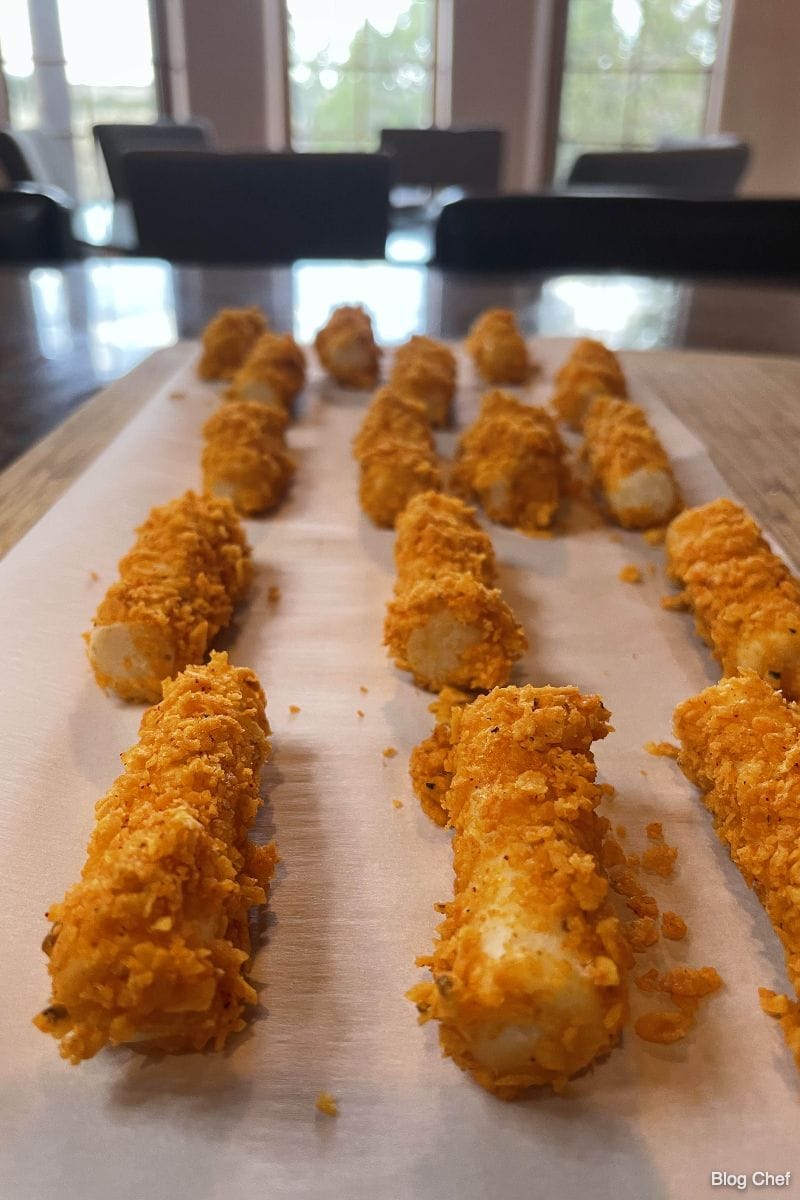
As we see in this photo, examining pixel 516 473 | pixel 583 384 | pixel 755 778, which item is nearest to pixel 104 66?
pixel 583 384

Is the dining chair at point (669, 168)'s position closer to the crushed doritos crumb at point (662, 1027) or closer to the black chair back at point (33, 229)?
the black chair back at point (33, 229)

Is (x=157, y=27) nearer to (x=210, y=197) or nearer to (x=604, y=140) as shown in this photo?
(x=604, y=140)

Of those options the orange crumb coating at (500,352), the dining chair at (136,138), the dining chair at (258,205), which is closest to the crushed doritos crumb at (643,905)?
the orange crumb coating at (500,352)

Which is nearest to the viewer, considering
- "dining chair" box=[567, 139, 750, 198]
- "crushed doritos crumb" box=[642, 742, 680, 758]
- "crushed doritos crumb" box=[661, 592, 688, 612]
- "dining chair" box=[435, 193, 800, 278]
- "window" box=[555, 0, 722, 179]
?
"crushed doritos crumb" box=[642, 742, 680, 758]

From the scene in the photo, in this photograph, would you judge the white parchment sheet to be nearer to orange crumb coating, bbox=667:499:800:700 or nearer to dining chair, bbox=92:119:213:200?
orange crumb coating, bbox=667:499:800:700

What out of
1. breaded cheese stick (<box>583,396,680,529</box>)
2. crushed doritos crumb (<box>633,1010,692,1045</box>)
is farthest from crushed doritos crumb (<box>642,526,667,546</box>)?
crushed doritos crumb (<box>633,1010,692,1045</box>)
